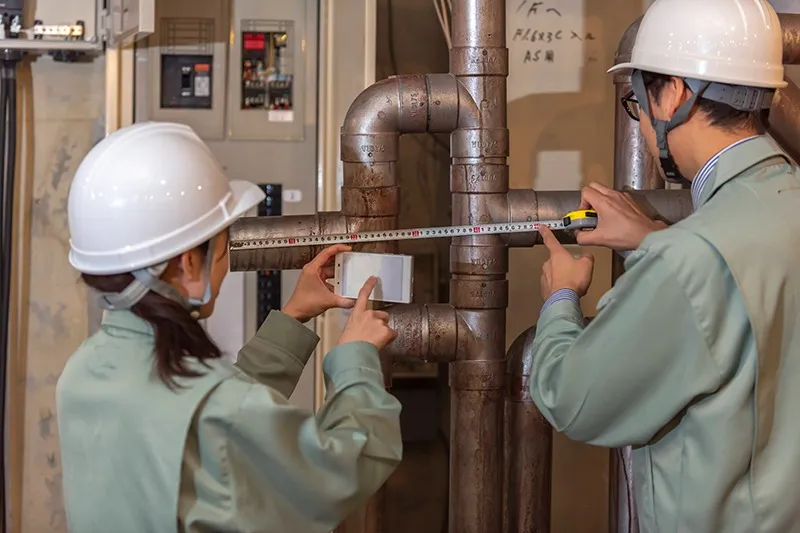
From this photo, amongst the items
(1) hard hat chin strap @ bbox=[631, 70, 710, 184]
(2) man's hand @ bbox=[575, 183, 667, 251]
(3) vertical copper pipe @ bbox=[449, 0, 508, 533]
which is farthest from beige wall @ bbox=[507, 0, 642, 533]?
(1) hard hat chin strap @ bbox=[631, 70, 710, 184]

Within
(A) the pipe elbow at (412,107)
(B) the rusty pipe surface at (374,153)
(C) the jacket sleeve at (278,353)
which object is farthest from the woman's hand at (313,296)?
(A) the pipe elbow at (412,107)

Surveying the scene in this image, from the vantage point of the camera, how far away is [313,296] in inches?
58.1

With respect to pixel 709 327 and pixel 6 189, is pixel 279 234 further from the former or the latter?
pixel 709 327

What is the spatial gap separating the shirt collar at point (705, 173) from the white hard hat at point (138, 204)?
63 cm

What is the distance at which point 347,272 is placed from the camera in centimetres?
151

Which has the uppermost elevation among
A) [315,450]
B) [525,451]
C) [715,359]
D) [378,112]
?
[378,112]

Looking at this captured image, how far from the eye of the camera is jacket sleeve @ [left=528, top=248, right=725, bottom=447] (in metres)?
1.12

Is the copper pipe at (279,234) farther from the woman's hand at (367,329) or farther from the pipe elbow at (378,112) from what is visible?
the woman's hand at (367,329)

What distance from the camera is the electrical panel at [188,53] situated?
2.00 metres

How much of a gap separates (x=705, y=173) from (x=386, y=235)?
1.91 feet

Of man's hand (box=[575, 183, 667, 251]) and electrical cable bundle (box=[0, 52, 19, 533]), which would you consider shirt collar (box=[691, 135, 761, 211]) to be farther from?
electrical cable bundle (box=[0, 52, 19, 533])

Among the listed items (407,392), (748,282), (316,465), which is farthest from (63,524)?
(748,282)

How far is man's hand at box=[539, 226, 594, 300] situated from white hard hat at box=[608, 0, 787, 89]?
1.01ft

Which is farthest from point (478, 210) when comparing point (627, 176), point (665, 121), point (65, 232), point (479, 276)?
point (65, 232)
